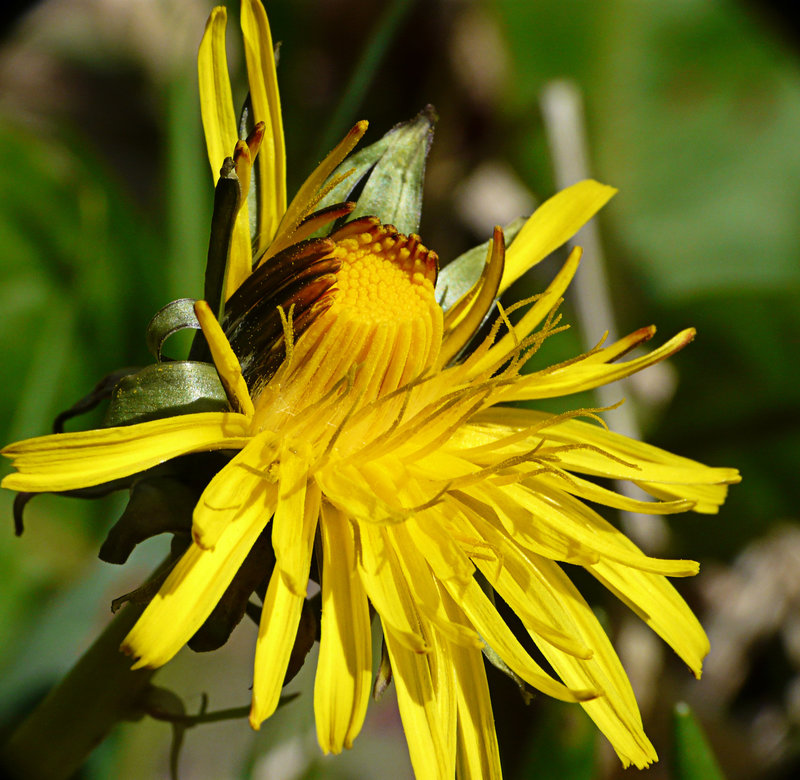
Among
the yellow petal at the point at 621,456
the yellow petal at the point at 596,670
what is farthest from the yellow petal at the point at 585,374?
the yellow petal at the point at 596,670

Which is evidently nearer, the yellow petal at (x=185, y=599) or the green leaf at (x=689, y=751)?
the yellow petal at (x=185, y=599)

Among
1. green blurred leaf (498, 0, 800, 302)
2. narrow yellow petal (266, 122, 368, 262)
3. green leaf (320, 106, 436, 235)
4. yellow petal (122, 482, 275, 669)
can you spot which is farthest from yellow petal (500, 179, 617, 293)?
green blurred leaf (498, 0, 800, 302)

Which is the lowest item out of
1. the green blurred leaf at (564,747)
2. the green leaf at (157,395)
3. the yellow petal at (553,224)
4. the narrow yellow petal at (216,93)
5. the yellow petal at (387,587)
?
the green blurred leaf at (564,747)

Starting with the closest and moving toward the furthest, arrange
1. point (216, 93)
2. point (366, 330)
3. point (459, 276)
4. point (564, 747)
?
point (366, 330) < point (216, 93) < point (459, 276) < point (564, 747)

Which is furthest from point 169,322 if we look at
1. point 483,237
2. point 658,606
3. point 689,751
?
point 483,237

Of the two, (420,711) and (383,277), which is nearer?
(420,711)

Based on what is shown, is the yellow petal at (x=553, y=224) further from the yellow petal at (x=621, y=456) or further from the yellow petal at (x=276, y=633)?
the yellow petal at (x=276, y=633)

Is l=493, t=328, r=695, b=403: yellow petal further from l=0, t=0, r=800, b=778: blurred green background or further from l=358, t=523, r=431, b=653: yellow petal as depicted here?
l=0, t=0, r=800, b=778: blurred green background

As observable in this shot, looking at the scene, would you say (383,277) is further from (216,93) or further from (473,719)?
(473,719)
